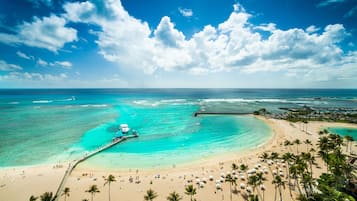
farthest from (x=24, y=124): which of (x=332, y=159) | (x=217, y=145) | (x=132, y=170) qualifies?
(x=332, y=159)

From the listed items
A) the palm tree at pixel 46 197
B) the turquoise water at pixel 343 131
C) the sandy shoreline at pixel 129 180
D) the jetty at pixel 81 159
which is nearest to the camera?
the palm tree at pixel 46 197

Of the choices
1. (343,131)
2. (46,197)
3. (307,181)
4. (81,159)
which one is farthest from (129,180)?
(343,131)

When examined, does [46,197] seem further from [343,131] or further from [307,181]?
[343,131]

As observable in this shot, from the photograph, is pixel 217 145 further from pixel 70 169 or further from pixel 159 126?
pixel 70 169

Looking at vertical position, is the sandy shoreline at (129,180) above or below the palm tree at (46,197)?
below

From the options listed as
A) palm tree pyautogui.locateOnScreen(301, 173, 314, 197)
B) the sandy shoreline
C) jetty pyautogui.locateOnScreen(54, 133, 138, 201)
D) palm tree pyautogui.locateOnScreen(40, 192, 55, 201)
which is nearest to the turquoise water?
the sandy shoreline

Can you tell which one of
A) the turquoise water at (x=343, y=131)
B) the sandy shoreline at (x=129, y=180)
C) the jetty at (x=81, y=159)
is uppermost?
the turquoise water at (x=343, y=131)

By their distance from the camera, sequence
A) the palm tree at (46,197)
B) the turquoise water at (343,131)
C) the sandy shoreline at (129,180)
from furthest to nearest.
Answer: the turquoise water at (343,131) → the sandy shoreline at (129,180) → the palm tree at (46,197)

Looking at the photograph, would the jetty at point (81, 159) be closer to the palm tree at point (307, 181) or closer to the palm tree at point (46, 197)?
the palm tree at point (46, 197)

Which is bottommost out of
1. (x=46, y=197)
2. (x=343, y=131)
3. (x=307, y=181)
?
(x=343, y=131)

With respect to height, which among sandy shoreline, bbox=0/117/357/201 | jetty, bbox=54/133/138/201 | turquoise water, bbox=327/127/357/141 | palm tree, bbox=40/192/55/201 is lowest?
sandy shoreline, bbox=0/117/357/201

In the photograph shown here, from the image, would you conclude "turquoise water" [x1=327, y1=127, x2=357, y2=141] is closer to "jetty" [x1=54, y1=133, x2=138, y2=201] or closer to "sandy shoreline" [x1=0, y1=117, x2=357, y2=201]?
"sandy shoreline" [x1=0, y1=117, x2=357, y2=201]

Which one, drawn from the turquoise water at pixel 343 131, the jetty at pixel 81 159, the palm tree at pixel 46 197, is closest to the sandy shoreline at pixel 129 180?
the jetty at pixel 81 159
